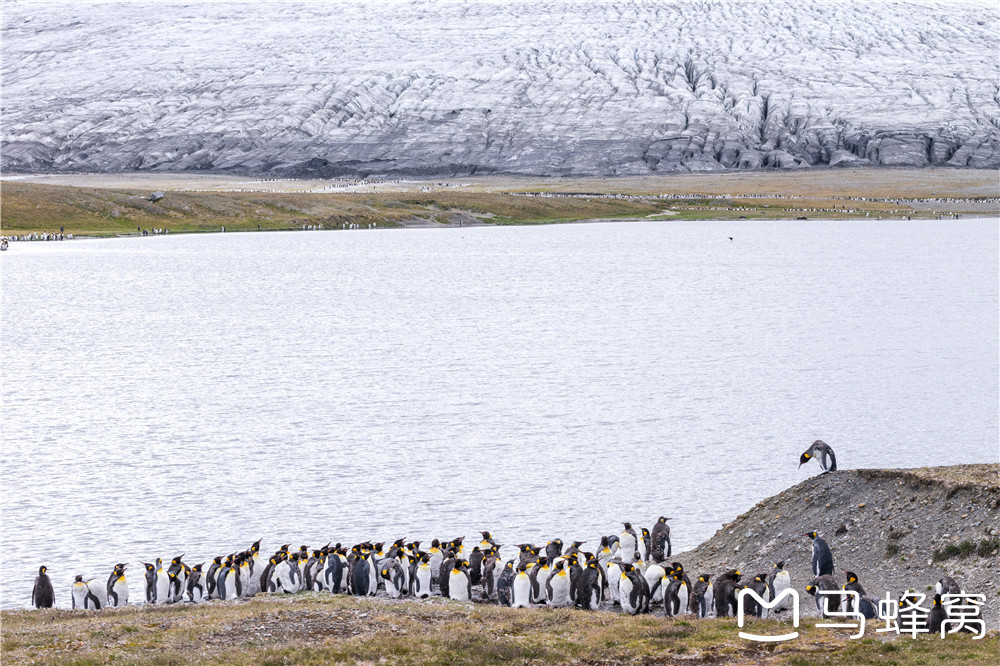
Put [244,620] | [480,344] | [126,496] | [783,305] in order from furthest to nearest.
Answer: [783,305]
[480,344]
[126,496]
[244,620]

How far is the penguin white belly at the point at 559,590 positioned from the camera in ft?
62.4

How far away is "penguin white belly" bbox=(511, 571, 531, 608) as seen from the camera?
1902 cm

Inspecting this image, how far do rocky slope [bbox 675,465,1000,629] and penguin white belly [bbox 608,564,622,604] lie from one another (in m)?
1.96

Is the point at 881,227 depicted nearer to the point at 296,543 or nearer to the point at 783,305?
the point at 783,305

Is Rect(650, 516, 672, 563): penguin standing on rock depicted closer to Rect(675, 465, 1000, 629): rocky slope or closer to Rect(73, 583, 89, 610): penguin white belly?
Rect(675, 465, 1000, 629): rocky slope

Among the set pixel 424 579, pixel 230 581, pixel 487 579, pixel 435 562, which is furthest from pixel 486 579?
pixel 230 581

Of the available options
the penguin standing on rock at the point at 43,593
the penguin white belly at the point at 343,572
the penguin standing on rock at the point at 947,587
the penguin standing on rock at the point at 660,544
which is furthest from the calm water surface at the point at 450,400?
the penguin standing on rock at the point at 947,587

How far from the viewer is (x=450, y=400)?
3959cm

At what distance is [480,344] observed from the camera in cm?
5353

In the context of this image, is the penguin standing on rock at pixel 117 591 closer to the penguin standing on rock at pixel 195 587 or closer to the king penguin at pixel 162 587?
the king penguin at pixel 162 587

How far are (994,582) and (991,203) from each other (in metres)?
165

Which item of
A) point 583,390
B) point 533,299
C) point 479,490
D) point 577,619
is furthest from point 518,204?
point 577,619

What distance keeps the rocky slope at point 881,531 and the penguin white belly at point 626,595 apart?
7.67 ft

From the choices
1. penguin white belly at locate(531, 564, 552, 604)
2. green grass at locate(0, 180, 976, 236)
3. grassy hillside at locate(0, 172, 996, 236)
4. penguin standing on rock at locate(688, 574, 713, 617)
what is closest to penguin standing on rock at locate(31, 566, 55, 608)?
penguin white belly at locate(531, 564, 552, 604)
